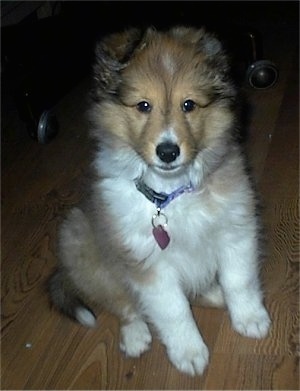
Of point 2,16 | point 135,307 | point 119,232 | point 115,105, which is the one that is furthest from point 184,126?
point 2,16

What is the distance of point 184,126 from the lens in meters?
1.93

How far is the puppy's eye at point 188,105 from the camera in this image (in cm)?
195

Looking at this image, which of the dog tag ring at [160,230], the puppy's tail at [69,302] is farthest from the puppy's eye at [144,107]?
the puppy's tail at [69,302]

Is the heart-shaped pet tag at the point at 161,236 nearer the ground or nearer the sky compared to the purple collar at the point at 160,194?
nearer the ground

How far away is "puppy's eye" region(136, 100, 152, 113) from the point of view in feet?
6.41

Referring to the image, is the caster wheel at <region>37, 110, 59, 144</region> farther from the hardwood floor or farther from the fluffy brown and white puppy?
the fluffy brown and white puppy

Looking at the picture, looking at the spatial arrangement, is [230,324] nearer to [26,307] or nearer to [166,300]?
[166,300]

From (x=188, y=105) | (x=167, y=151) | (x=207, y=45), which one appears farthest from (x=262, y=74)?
(x=167, y=151)

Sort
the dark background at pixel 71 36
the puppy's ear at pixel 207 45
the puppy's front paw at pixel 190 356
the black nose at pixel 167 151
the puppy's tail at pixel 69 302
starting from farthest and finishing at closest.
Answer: the dark background at pixel 71 36
the puppy's tail at pixel 69 302
the puppy's front paw at pixel 190 356
the puppy's ear at pixel 207 45
the black nose at pixel 167 151

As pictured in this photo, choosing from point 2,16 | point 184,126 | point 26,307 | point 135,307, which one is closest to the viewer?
point 184,126

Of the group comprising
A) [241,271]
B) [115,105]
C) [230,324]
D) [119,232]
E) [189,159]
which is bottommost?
[230,324]

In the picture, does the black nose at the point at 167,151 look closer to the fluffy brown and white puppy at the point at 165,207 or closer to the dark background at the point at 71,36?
the fluffy brown and white puppy at the point at 165,207

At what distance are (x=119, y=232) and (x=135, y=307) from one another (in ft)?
1.15

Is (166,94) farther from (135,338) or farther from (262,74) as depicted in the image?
(262,74)
